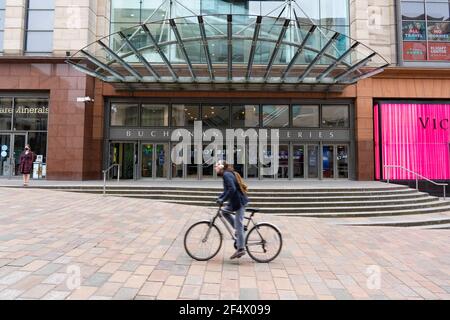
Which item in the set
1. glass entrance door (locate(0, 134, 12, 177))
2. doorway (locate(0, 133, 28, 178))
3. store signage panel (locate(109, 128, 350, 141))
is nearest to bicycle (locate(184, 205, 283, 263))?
store signage panel (locate(109, 128, 350, 141))

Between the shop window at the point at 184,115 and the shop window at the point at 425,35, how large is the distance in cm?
1168

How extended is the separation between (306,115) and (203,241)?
14920mm

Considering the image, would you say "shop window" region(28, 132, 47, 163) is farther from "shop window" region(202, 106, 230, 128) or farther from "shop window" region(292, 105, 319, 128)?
"shop window" region(292, 105, 319, 128)

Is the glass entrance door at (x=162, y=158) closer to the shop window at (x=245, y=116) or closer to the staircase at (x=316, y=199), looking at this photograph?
the shop window at (x=245, y=116)

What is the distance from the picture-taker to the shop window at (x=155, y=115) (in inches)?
750

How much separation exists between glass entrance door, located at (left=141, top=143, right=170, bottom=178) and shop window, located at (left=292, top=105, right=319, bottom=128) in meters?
7.51

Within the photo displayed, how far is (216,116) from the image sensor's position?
62.3ft

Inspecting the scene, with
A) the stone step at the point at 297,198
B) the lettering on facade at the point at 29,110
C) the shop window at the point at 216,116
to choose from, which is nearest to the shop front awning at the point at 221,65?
the shop window at the point at 216,116

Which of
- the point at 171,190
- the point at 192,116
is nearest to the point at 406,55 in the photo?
the point at 192,116

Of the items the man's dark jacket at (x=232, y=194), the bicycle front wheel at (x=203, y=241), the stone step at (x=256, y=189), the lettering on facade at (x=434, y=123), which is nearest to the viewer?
the man's dark jacket at (x=232, y=194)

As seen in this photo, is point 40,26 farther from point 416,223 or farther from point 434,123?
point 434,123

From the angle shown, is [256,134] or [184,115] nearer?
[256,134]

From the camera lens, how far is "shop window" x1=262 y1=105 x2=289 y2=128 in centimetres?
1903

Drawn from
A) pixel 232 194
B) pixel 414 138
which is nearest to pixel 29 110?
pixel 232 194
